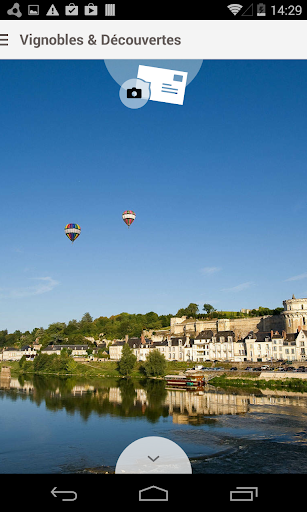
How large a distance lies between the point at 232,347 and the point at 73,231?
26789mm

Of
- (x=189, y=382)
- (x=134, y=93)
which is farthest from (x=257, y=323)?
(x=134, y=93)

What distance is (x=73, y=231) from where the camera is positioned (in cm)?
3859

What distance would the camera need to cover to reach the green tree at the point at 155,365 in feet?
159

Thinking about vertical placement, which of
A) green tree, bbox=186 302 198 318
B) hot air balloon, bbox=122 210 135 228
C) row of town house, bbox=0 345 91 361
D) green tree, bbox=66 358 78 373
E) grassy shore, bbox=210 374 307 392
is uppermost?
hot air balloon, bbox=122 210 135 228

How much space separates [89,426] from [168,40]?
22339 mm

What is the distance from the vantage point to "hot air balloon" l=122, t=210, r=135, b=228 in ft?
126

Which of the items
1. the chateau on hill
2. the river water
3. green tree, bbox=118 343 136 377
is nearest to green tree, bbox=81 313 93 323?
the chateau on hill

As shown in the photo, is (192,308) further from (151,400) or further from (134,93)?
(134,93)

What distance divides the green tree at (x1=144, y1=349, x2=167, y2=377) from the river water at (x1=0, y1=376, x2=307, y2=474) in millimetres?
10158

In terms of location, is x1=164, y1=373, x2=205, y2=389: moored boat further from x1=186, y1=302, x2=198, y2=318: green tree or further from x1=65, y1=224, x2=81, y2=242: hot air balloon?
x1=186, y1=302, x2=198, y2=318: green tree
